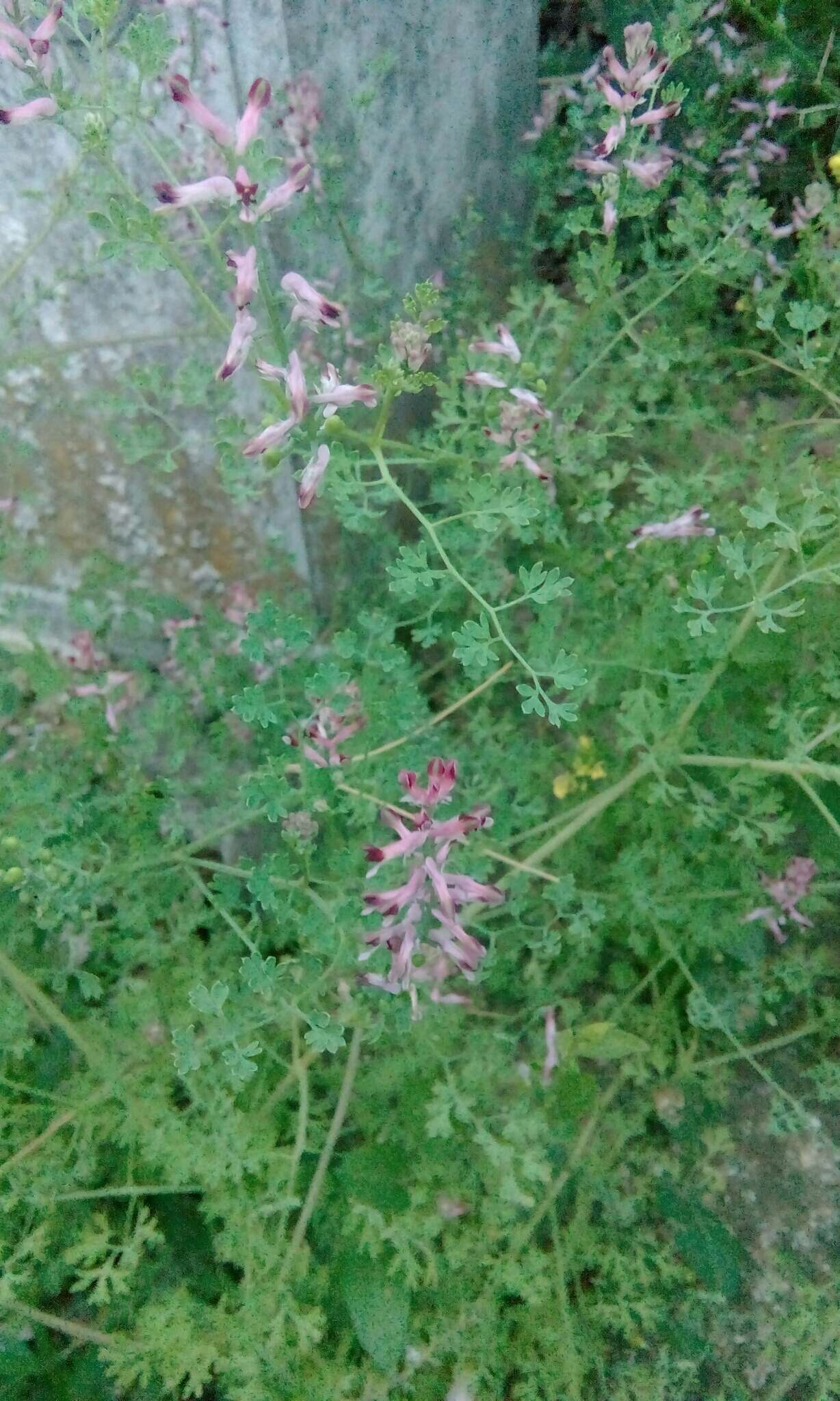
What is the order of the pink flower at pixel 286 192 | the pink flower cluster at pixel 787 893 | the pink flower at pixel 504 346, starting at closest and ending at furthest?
the pink flower at pixel 286 192 < the pink flower at pixel 504 346 < the pink flower cluster at pixel 787 893

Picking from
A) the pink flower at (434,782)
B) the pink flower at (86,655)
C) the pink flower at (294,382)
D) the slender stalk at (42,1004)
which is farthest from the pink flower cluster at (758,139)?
the slender stalk at (42,1004)

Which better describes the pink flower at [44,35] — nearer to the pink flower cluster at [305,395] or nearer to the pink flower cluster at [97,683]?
the pink flower cluster at [305,395]

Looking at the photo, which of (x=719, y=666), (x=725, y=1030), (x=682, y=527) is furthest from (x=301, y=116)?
(x=725, y=1030)

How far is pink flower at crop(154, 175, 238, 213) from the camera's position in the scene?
1.30 meters

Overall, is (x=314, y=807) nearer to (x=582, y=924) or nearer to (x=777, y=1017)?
(x=582, y=924)

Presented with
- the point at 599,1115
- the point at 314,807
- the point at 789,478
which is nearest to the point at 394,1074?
the point at 599,1115

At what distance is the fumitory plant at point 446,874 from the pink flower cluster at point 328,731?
11 millimetres

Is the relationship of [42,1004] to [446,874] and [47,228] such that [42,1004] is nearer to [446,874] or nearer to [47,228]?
[446,874]

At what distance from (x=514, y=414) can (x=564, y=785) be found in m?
0.87

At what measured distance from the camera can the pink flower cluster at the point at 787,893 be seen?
2.04 meters

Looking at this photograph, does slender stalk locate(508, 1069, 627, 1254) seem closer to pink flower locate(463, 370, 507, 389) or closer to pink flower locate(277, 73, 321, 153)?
pink flower locate(463, 370, 507, 389)

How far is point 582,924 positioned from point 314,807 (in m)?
0.56

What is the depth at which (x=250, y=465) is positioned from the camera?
2057mm

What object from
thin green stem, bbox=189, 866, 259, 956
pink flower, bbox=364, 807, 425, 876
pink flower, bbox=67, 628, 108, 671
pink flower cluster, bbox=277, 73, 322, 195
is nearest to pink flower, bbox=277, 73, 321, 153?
pink flower cluster, bbox=277, 73, 322, 195
